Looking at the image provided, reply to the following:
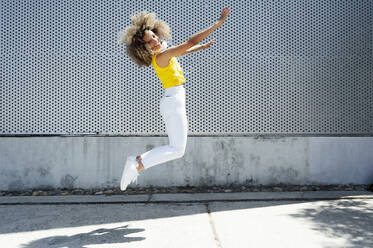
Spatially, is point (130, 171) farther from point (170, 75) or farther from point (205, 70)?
point (205, 70)

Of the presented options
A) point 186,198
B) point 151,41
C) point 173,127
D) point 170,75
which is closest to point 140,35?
point 151,41

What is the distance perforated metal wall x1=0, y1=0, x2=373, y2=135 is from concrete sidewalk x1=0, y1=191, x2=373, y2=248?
1.08m

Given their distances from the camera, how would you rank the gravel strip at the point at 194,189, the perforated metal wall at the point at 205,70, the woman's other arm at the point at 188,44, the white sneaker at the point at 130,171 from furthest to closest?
1. the perforated metal wall at the point at 205,70
2. the gravel strip at the point at 194,189
3. the white sneaker at the point at 130,171
4. the woman's other arm at the point at 188,44

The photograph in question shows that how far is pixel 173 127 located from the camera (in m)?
3.00

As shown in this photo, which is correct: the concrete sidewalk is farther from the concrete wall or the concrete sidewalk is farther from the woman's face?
the woman's face

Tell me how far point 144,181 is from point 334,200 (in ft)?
7.92

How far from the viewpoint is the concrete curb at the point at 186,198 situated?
391 centimetres

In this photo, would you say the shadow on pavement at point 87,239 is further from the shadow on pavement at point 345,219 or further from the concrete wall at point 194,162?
the concrete wall at point 194,162

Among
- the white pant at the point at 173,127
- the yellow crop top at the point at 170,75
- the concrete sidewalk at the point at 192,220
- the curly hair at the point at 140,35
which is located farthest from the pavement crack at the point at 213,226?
the curly hair at the point at 140,35

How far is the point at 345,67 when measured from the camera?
477 centimetres

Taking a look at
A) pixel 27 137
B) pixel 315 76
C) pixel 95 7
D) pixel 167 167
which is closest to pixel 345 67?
pixel 315 76

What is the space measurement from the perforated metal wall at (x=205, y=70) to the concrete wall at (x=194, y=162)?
20cm

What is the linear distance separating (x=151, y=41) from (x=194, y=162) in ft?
6.68

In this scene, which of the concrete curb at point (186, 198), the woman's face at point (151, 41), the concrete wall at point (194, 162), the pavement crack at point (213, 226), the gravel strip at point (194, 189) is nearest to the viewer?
the pavement crack at point (213, 226)
